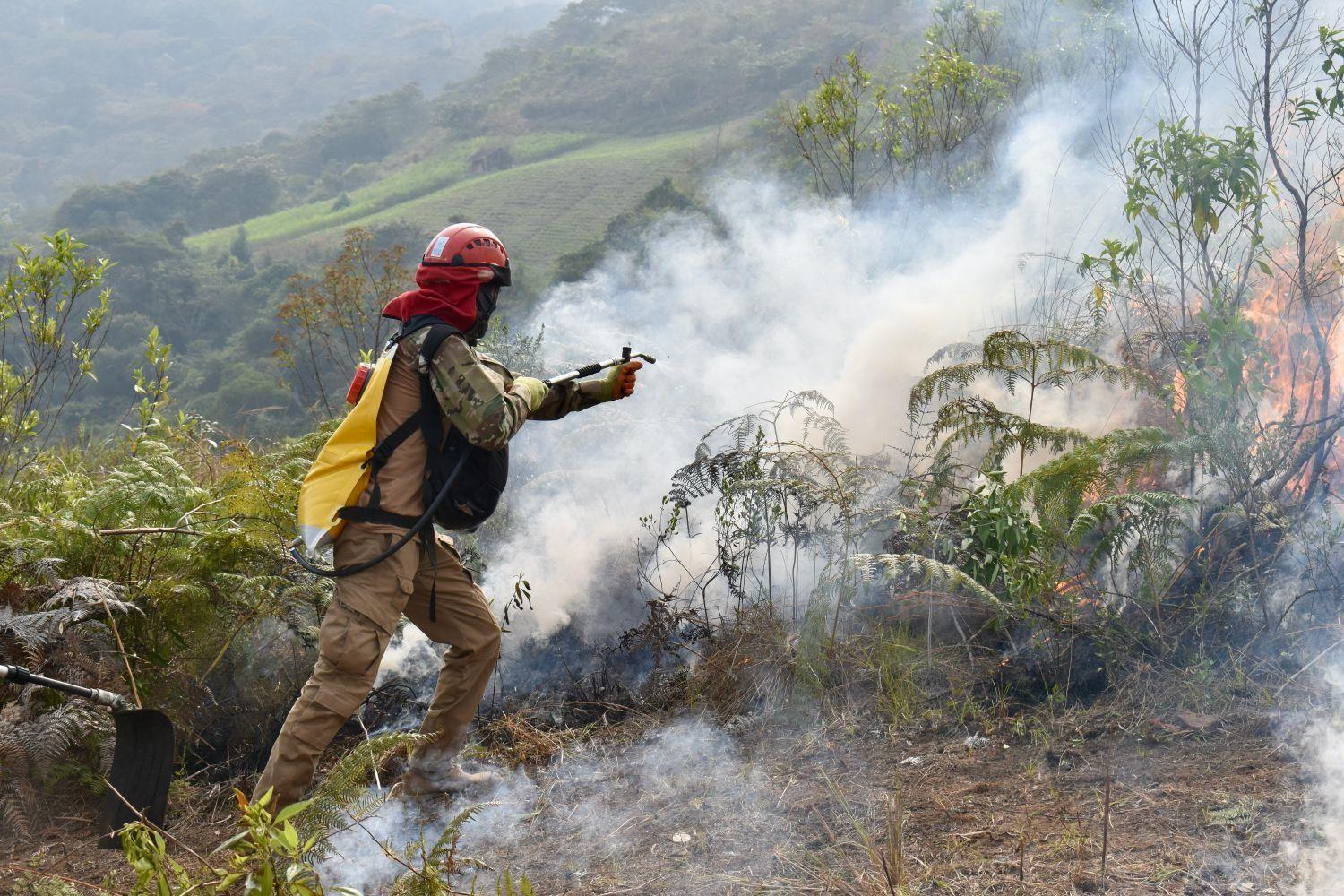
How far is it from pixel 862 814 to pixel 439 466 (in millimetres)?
1729

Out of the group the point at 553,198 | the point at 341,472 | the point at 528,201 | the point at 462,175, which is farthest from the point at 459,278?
the point at 462,175

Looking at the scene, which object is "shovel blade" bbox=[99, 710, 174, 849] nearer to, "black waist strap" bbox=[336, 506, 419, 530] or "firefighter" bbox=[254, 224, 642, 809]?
"firefighter" bbox=[254, 224, 642, 809]

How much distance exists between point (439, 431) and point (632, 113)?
115 ft

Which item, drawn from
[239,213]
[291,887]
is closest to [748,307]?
[291,887]

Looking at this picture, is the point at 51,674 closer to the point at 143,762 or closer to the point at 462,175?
the point at 143,762

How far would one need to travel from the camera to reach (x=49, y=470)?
5910 millimetres

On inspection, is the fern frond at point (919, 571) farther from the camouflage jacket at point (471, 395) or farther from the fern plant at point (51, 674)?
the fern plant at point (51, 674)

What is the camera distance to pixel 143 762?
3395 millimetres

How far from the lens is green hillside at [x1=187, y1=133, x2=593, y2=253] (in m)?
34.3

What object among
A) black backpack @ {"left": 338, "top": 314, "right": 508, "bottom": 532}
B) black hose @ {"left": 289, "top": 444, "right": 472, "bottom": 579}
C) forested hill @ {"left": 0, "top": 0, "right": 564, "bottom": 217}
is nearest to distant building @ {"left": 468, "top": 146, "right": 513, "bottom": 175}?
black backpack @ {"left": 338, "top": 314, "right": 508, "bottom": 532}

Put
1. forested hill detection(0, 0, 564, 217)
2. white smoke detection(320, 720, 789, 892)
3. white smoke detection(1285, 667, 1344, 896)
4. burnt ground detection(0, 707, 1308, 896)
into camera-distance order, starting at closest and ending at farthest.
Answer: white smoke detection(1285, 667, 1344, 896) < burnt ground detection(0, 707, 1308, 896) < white smoke detection(320, 720, 789, 892) < forested hill detection(0, 0, 564, 217)

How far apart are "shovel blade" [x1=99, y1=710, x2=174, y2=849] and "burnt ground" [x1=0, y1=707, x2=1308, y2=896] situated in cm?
23

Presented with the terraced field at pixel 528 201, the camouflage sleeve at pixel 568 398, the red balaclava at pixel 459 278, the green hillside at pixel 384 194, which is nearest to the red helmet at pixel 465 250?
the red balaclava at pixel 459 278

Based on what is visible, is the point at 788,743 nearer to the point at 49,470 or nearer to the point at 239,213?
the point at 49,470
